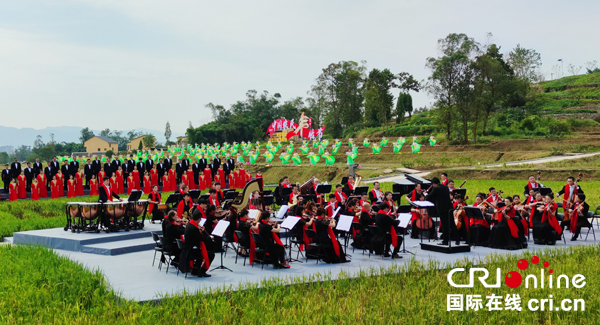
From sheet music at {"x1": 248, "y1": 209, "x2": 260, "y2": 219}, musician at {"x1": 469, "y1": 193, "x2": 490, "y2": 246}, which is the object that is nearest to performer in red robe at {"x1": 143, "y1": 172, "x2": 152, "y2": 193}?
sheet music at {"x1": 248, "y1": 209, "x2": 260, "y2": 219}

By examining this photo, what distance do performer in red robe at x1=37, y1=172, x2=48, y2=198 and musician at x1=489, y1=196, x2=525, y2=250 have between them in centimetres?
2293

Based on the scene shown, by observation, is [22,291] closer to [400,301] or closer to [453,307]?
[400,301]

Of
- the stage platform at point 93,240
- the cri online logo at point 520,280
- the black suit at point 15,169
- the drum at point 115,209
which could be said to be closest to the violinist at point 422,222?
the cri online logo at point 520,280

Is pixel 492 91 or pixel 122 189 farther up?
pixel 492 91

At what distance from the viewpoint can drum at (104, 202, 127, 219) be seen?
49.3 ft

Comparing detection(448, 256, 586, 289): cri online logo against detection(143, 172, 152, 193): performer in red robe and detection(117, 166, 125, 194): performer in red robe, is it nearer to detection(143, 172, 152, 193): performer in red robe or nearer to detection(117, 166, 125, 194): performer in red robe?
detection(143, 172, 152, 193): performer in red robe

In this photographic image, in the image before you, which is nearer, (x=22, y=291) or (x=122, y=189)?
(x=22, y=291)

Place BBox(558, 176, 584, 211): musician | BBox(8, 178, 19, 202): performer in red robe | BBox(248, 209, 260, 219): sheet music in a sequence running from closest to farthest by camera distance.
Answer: BBox(248, 209, 260, 219): sheet music
BBox(558, 176, 584, 211): musician
BBox(8, 178, 19, 202): performer in red robe

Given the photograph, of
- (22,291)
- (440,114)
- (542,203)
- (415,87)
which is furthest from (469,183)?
(415,87)

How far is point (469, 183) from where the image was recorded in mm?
29469

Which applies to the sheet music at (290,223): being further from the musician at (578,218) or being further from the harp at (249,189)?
the musician at (578,218)

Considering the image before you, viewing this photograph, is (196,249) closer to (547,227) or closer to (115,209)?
(115,209)

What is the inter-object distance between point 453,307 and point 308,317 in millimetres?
2210

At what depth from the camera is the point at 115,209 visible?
49.6 ft
